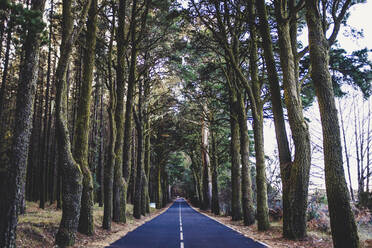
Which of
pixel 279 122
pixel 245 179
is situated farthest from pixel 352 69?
pixel 245 179

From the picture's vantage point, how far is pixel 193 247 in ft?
29.9

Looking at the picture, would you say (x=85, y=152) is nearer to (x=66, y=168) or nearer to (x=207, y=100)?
(x=66, y=168)

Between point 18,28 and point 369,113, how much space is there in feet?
59.4

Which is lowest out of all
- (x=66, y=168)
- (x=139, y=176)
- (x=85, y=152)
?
(x=139, y=176)

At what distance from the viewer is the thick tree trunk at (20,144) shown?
6.57m

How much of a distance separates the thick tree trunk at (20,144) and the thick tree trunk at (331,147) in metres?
7.46

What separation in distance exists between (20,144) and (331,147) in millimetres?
7708

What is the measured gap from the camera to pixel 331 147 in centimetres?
752

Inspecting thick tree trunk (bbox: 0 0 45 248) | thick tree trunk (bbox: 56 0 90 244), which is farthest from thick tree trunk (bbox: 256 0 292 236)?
thick tree trunk (bbox: 0 0 45 248)

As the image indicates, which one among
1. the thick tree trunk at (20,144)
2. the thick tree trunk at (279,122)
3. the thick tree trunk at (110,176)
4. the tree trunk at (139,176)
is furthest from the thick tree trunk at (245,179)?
the thick tree trunk at (20,144)

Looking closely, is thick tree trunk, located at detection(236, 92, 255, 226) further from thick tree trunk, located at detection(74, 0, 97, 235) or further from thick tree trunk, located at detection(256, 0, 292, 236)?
thick tree trunk, located at detection(74, 0, 97, 235)

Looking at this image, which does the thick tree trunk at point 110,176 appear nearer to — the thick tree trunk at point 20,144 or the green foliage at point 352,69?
the thick tree trunk at point 20,144

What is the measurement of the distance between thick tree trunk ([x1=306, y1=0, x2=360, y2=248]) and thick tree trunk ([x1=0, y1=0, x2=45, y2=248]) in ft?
24.5

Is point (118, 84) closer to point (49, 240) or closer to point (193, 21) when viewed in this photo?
point (193, 21)
